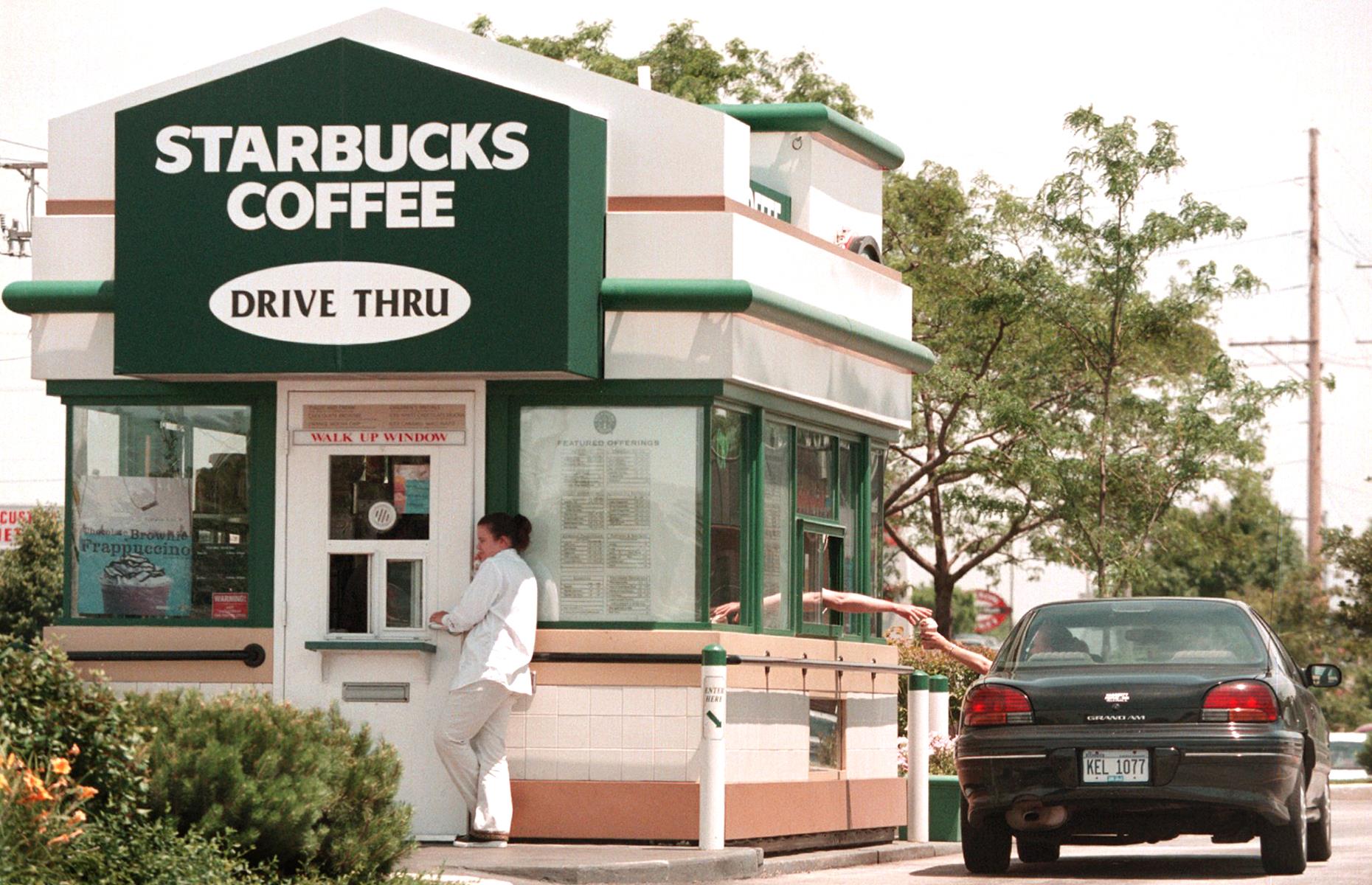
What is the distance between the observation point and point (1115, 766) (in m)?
12.4

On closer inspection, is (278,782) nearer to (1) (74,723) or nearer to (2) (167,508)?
(1) (74,723)

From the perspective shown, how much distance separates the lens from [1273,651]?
13273 mm

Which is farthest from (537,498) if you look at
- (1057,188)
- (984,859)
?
(1057,188)

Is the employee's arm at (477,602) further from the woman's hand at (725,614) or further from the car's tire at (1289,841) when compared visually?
the car's tire at (1289,841)

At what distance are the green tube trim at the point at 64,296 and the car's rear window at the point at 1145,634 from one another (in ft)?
19.8

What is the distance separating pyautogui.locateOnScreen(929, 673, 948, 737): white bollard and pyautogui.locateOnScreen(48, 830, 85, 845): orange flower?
987 centimetres

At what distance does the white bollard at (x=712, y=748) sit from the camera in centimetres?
1306

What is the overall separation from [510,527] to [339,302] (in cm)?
168

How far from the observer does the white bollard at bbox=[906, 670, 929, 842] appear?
16.2 m

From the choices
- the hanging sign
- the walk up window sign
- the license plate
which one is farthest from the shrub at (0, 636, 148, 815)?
the hanging sign

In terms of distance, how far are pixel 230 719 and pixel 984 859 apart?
17.3 feet

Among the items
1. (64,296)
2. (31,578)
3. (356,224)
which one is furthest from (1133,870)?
(31,578)

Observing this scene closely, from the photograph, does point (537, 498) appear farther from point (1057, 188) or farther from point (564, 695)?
point (1057, 188)

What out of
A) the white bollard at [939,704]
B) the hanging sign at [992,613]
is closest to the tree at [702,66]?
the white bollard at [939,704]
